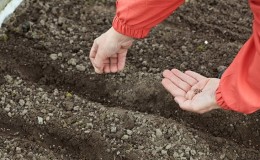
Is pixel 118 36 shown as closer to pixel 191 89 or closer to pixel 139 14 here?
pixel 139 14

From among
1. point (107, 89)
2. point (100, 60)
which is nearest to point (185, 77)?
point (107, 89)

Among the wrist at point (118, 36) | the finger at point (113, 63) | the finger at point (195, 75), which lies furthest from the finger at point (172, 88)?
the wrist at point (118, 36)

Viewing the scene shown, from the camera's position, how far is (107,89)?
2.47m

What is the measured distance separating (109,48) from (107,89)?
596 millimetres

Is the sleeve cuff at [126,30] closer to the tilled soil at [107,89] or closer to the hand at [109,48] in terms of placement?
the hand at [109,48]

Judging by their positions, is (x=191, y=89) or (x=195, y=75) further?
(x=195, y=75)

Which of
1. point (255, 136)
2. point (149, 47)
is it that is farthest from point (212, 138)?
point (149, 47)

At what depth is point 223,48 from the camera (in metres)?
2.63

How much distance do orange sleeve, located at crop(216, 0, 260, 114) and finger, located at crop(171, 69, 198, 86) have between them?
437 millimetres

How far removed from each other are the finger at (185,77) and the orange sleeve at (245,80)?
1.43 feet

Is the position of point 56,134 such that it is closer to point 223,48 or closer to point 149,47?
point 149,47

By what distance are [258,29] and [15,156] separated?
3.77 feet

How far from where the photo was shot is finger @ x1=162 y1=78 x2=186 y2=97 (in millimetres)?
2260

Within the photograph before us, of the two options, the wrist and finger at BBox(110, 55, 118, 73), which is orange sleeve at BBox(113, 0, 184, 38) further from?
finger at BBox(110, 55, 118, 73)
